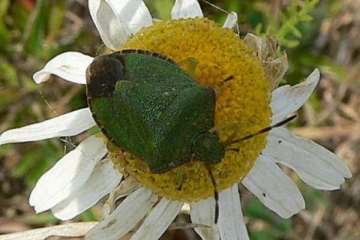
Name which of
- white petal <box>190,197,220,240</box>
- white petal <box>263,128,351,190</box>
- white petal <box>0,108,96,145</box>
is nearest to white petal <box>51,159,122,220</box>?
white petal <box>0,108,96,145</box>

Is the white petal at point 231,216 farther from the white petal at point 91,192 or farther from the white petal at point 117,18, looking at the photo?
the white petal at point 117,18

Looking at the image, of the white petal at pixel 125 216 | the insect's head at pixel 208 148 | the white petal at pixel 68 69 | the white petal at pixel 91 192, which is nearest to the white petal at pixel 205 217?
the white petal at pixel 125 216

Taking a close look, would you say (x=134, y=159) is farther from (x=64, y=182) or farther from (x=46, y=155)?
(x=46, y=155)

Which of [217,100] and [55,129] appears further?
[55,129]

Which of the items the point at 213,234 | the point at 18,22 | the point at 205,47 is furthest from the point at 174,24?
the point at 18,22

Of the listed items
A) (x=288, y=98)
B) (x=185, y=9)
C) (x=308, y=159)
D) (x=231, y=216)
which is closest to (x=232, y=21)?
(x=185, y=9)

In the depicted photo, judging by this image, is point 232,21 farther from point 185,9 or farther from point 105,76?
point 105,76

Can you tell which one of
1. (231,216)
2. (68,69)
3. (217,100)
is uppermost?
(217,100)

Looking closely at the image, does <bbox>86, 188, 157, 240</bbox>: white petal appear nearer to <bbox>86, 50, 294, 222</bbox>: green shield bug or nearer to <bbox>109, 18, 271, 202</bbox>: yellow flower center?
<bbox>109, 18, 271, 202</bbox>: yellow flower center
